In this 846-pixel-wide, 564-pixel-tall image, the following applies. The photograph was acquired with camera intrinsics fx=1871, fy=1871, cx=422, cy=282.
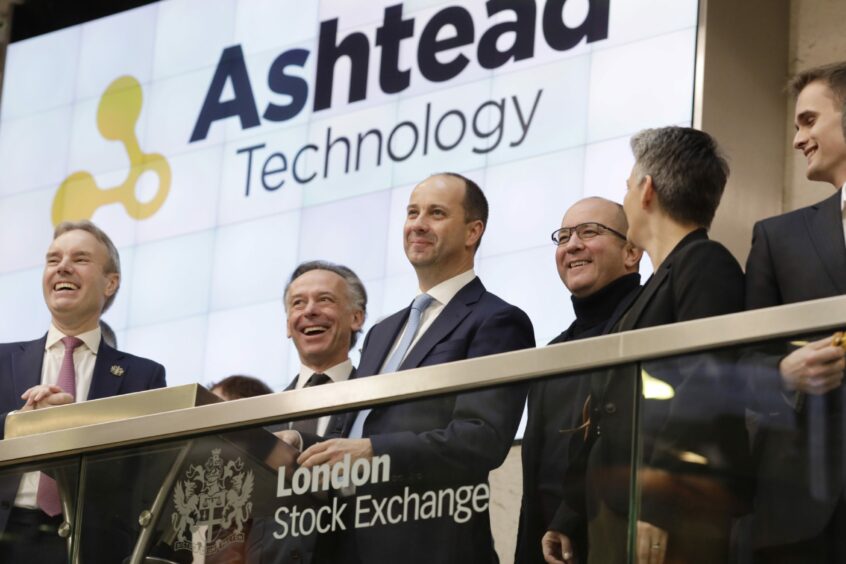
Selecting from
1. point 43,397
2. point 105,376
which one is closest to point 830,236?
point 43,397

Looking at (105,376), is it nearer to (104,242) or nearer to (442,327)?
(104,242)

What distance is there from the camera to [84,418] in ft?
16.8

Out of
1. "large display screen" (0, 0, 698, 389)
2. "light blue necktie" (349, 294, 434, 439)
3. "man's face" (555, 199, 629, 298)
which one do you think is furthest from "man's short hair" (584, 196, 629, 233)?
"large display screen" (0, 0, 698, 389)

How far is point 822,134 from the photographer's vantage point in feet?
16.1

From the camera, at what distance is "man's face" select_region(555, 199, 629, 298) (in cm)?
557

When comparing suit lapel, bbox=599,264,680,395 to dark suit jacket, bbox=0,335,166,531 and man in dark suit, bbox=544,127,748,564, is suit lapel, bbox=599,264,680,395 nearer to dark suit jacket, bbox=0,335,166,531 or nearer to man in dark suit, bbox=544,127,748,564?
man in dark suit, bbox=544,127,748,564

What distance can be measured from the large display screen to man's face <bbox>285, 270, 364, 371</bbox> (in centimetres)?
150

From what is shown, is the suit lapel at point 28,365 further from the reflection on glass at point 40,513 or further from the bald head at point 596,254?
the bald head at point 596,254

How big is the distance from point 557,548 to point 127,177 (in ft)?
18.9

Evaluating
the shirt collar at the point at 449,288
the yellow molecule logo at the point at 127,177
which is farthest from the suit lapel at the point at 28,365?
the yellow molecule logo at the point at 127,177

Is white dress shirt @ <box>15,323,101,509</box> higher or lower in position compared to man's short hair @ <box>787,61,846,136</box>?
lower

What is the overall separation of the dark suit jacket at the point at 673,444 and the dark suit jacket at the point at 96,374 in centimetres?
221

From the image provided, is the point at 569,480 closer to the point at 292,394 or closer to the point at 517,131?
the point at 292,394

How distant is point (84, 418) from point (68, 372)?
101 centimetres
